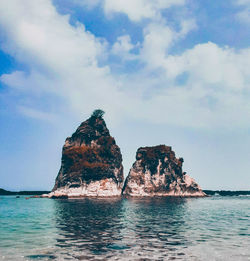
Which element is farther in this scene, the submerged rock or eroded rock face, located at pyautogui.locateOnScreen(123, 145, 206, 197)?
eroded rock face, located at pyautogui.locateOnScreen(123, 145, 206, 197)

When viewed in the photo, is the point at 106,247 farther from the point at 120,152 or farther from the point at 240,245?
the point at 120,152

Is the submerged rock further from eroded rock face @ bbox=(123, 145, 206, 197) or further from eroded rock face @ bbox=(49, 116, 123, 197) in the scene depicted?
eroded rock face @ bbox=(123, 145, 206, 197)

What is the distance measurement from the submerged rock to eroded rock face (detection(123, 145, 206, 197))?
9.88m

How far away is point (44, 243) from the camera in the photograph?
23.5 metres

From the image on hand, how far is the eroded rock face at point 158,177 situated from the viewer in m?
171

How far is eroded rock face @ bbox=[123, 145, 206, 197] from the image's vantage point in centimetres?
17091

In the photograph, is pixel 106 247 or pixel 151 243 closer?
pixel 106 247

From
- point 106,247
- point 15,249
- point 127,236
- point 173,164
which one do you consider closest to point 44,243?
point 15,249

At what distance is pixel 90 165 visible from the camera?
6250 inches

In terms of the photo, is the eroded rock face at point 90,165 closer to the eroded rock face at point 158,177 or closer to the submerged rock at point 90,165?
the submerged rock at point 90,165

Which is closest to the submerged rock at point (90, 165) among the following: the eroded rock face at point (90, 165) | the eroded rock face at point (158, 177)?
the eroded rock face at point (90, 165)

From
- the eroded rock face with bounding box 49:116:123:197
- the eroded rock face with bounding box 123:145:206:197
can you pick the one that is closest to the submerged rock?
the eroded rock face with bounding box 49:116:123:197

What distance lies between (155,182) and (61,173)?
59.7 metres

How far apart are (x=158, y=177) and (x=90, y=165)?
152ft
